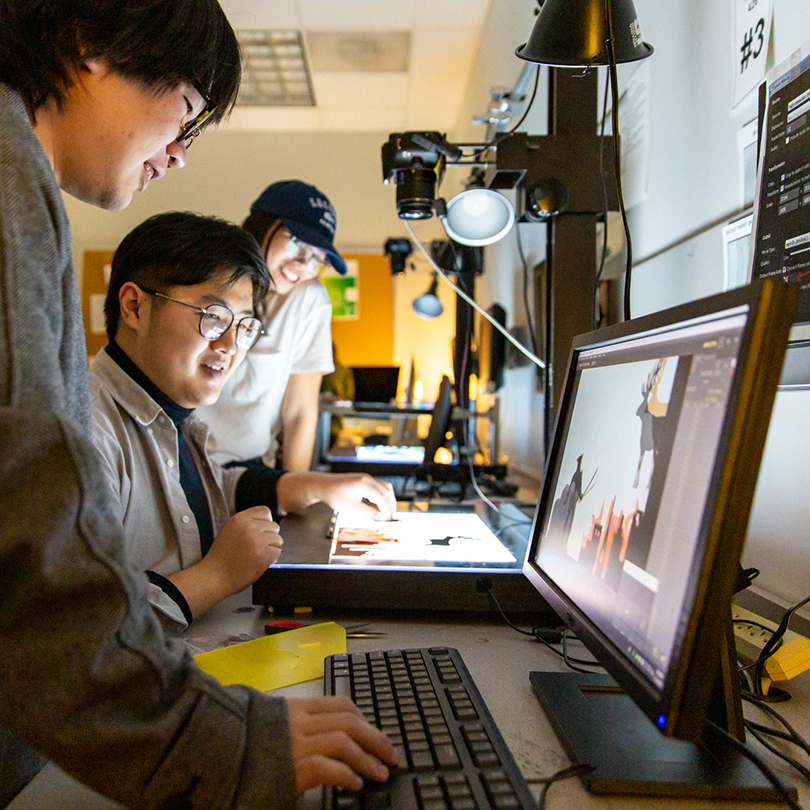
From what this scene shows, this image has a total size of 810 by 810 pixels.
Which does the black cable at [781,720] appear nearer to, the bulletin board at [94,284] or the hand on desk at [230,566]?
the hand on desk at [230,566]

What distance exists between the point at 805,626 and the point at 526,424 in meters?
1.63

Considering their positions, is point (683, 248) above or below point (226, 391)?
above

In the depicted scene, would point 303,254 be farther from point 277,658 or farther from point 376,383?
point 376,383

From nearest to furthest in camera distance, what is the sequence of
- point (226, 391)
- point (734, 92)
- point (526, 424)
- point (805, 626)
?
point (805, 626), point (734, 92), point (226, 391), point (526, 424)

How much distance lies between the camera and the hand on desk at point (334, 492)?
1.17 m

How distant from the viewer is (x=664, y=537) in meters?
0.44

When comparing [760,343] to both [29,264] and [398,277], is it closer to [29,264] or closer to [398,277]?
[29,264]

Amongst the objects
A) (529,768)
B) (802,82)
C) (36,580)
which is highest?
(802,82)

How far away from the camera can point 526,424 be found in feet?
7.61

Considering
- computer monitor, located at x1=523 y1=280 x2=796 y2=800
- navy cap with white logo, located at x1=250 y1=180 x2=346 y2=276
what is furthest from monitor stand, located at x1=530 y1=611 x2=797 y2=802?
navy cap with white logo, located at x1=250 y1=180 x2=346 y2=276

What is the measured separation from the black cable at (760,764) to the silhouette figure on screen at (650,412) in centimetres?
20

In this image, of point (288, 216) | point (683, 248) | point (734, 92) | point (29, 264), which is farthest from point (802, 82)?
point (288, 216)

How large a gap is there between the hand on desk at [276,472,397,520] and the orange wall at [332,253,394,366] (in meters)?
3.77

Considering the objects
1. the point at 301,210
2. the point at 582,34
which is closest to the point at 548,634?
the point at 582,34
